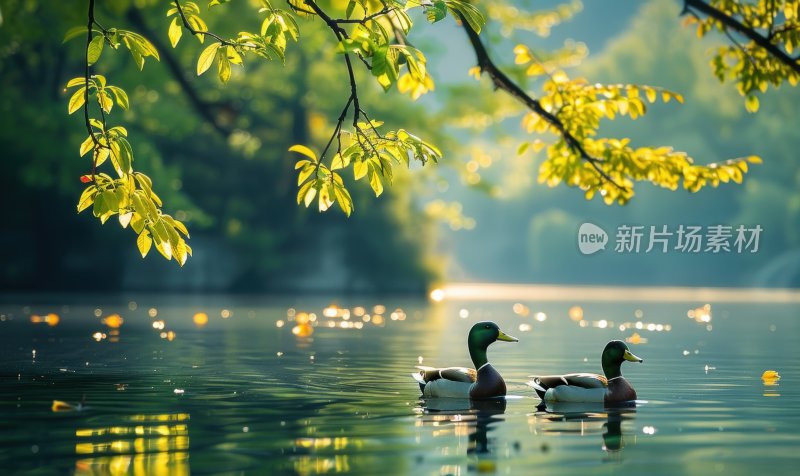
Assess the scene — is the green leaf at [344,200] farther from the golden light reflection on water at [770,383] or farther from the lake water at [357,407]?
the golden light reflection on water at [770,383]

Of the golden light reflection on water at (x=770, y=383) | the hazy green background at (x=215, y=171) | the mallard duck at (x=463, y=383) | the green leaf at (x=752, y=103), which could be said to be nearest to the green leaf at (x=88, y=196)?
the mallard duck at (x=463, y=383)

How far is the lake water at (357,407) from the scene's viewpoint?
9.19 metres

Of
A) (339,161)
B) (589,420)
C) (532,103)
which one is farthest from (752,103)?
(339,161)

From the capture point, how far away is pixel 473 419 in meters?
11.8

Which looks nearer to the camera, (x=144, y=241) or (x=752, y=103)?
(x=144, y=241)

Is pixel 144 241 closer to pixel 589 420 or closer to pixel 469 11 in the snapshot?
pixel 469 11

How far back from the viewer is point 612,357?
13.8 m

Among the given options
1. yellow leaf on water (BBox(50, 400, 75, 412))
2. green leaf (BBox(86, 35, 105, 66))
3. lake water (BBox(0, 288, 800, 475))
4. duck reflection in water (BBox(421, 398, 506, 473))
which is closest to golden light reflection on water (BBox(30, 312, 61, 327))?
lake water (BBox(0, 288, 800, 475))

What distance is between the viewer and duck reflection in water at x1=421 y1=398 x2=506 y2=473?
9.31 metres

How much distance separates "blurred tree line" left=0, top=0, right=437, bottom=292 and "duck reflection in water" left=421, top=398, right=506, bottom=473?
34.3 metres

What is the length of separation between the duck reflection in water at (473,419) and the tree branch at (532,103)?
11.0 ft

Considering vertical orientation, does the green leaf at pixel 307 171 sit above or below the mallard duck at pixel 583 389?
above

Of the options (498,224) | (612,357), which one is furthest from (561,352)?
(498,224)

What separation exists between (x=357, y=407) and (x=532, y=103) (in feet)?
14.9
